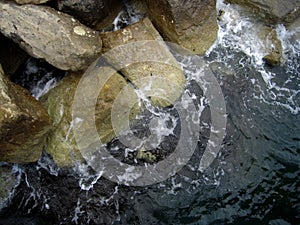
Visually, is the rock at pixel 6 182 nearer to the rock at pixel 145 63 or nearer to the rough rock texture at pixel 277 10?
the rock at pixel 145 63

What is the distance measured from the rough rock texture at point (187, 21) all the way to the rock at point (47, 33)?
1.15 m

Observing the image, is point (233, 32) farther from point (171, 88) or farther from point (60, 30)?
point (60, 30)

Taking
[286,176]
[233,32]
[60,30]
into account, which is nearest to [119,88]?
[60,30]

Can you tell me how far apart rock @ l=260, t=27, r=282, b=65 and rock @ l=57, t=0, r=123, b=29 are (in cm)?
219

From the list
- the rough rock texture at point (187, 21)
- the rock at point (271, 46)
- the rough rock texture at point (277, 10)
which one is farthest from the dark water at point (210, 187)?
the rough rock texture at point (277, 10)

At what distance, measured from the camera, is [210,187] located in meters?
4.26

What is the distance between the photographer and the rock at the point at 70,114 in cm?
438

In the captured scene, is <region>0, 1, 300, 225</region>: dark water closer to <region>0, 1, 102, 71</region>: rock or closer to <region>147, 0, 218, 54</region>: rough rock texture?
<region>147, 0, 218, 54</region>: rough rock texture

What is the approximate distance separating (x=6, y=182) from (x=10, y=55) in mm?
1656

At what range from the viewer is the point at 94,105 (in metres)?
4.34

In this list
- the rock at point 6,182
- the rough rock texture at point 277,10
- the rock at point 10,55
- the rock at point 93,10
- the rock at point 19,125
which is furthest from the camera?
the rough rock texture at point 277,10

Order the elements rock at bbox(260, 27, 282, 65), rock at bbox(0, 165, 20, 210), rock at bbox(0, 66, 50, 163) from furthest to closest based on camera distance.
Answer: rock at bbox(260, 27, 282, 65), rock at bbox(0, 165, 20, 210), rock at bbox(0, 66, 50, 163)

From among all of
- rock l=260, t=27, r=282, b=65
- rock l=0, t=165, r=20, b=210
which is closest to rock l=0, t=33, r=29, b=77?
rock l=0, t=165, r=20, b=210

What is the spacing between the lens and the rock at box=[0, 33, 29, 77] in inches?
179
